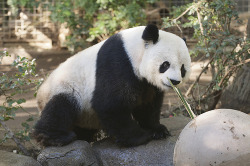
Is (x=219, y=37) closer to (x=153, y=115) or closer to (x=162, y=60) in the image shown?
(x=153, y=115)

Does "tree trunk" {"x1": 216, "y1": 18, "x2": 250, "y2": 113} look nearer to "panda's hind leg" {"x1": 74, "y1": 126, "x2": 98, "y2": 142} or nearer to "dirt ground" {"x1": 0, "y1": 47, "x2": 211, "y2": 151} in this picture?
"dirt ground" {"x1": 0, "y1": 47, "x2": 211, "y2": 151}

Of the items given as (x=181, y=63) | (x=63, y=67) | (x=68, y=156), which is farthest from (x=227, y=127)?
(x=63, y=67)

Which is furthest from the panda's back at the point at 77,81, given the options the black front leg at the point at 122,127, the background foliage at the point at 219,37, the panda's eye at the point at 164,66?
the background foliage at the point at 219,37

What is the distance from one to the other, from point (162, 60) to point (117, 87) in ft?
1.70

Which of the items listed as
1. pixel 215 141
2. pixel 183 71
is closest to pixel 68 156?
pixel 183 71

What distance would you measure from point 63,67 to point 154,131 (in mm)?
1274

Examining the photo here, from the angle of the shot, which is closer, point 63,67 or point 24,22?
point 63,67

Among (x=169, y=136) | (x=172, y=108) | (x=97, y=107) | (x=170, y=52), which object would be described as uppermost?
(x=170, y=52)

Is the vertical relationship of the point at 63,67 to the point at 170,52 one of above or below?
below

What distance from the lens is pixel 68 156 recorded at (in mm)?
3633

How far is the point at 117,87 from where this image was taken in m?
3.59

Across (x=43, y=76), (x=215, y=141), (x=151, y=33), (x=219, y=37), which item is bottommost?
(x=43, y=76)

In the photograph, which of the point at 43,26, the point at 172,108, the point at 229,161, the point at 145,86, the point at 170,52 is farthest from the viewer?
the point at 43,26

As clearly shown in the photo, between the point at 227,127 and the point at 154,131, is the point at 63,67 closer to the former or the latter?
the point at 154,131
